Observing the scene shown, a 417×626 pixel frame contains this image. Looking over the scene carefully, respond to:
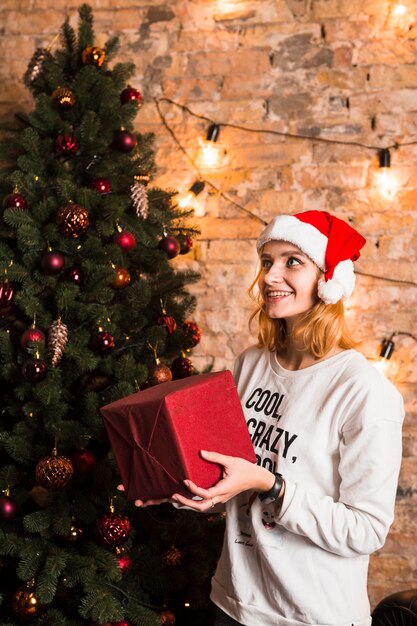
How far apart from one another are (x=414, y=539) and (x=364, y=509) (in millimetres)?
1429

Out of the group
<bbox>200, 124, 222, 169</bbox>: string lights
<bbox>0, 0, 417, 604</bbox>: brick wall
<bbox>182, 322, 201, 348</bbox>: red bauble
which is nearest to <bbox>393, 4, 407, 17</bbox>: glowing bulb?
<bbox>0, 0, 417, 604</bbox>: brick wall

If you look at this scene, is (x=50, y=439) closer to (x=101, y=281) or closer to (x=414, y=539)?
(x=101, y=281)

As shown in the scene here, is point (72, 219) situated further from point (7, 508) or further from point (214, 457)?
point (214, 457)

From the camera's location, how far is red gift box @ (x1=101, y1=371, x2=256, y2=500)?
126 cm

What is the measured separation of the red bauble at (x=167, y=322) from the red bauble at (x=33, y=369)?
1.55 feet

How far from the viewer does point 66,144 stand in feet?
7.00

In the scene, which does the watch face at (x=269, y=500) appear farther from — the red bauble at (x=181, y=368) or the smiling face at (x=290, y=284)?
the red bauble at (x=181, y=368)

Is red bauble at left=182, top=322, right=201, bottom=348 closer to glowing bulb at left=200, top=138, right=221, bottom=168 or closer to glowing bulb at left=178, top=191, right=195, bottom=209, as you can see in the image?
glowing bulb at left=178, top=191, right=195, bottom=209

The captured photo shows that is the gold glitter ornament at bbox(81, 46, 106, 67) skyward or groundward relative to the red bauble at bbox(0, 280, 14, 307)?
skyward

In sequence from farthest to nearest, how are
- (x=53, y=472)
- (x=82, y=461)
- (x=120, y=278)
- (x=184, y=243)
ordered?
(x=184, y=243) → (x=120, y=278) → (x=82, y=461) → (x=53, y=472)

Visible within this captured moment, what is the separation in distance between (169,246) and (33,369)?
712 millimetres

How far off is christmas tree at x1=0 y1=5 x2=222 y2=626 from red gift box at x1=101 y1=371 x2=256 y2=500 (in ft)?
1.86

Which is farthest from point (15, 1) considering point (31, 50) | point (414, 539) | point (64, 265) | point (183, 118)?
point (414, 539)

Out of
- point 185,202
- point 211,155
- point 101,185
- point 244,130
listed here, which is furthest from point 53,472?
point 244,130
